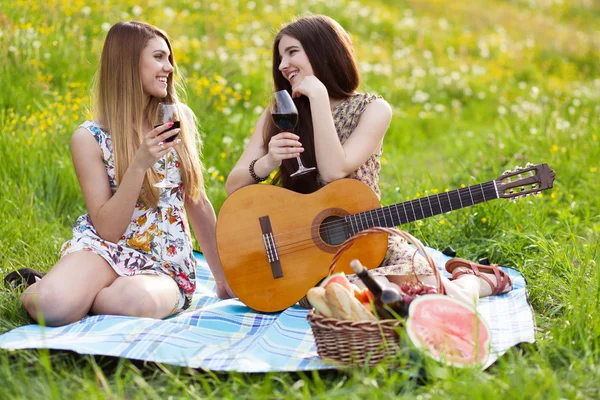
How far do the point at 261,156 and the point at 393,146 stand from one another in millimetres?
3517

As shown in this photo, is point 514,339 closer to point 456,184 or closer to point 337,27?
point 337,27

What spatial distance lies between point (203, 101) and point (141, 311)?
3510 millimetres

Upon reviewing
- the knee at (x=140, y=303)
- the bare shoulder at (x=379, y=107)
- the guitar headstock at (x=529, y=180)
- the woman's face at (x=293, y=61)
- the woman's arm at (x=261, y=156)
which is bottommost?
the knee at (x=140, y=303)

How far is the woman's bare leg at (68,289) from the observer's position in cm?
358

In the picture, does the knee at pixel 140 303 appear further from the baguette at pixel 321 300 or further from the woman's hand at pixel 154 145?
the baguette at pixel 321 300

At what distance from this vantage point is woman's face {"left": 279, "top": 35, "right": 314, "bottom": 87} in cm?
412

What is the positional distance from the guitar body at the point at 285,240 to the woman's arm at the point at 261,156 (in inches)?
7.0

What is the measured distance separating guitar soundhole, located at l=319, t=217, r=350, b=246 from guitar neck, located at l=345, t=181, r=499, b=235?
0.13 feet

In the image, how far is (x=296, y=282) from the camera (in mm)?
3893

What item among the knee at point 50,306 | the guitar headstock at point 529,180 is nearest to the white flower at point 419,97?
the guitar headstock at point 529,180

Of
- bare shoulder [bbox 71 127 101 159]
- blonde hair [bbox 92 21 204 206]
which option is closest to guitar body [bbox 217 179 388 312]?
Result: blonde hair [bbox 92 21 204 206]

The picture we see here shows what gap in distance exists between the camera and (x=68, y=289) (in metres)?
3.64

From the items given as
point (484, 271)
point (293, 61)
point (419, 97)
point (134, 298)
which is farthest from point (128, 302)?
point (419, 97)

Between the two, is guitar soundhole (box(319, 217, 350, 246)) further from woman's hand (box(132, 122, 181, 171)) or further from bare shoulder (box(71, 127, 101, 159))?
bare shoulder (box(71, 127, 101, 159))
